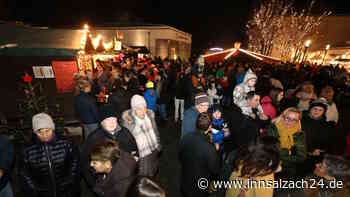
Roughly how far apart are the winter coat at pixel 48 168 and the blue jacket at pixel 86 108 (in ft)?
5.58

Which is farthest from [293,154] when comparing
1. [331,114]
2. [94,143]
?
[94,143]

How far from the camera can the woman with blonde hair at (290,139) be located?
3.68 metres

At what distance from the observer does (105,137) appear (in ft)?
10.8

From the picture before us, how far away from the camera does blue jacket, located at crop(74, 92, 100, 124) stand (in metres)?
4.80

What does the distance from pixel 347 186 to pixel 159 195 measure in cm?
231

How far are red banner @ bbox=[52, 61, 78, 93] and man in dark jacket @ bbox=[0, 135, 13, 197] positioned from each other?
451 cm

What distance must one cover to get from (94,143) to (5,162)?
1.28m

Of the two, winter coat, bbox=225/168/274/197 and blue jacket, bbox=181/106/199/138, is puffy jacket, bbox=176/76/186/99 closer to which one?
blue jacket, bbox=181/106/199/138

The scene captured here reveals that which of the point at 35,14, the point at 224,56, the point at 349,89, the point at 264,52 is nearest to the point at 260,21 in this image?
the point at 264,52

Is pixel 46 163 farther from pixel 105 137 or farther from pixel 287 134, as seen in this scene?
pixel 287 134

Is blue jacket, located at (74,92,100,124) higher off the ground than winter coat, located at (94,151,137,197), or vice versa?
blue jacket, located at (74,92,100,124)

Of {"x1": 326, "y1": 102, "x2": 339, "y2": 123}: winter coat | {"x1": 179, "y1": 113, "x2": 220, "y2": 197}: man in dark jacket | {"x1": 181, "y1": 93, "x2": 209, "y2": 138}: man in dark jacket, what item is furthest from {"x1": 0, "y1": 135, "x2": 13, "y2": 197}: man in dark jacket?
{"x1": 326, "y1": 102, "x2": 339, "y2": 123}: winter coat

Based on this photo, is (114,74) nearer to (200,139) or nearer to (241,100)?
(241,100)

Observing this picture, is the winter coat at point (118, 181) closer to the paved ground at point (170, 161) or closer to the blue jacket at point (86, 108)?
the paved ground at point (170, 161)
